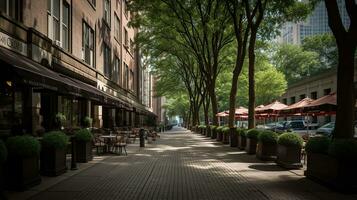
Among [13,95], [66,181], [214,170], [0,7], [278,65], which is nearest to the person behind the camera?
[66,181]

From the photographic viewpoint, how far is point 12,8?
17.2 metres

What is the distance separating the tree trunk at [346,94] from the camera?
40.1ft

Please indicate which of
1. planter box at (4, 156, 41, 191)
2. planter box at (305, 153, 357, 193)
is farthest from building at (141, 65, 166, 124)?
planter box at (4, 156, 41, 191)

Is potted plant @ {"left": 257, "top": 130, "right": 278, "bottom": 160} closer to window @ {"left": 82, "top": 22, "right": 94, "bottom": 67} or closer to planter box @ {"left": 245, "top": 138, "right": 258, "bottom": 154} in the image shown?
planter box @ {"left": 245, "top": 138, "right": 258, "bottom": 154}

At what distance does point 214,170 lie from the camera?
14773mm

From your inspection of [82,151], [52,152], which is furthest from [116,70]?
[52,152]

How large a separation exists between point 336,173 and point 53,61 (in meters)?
14.0

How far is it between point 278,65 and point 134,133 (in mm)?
62468

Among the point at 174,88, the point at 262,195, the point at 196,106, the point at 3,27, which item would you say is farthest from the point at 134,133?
the point at 174,88

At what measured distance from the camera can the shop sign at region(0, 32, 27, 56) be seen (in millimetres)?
15141

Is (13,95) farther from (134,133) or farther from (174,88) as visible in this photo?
(174,88)

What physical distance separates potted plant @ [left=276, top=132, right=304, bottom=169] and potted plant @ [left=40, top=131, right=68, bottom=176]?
257 inches

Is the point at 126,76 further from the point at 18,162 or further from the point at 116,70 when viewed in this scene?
the point at 18,162

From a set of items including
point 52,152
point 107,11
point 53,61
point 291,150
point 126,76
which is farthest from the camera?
point 126,76
